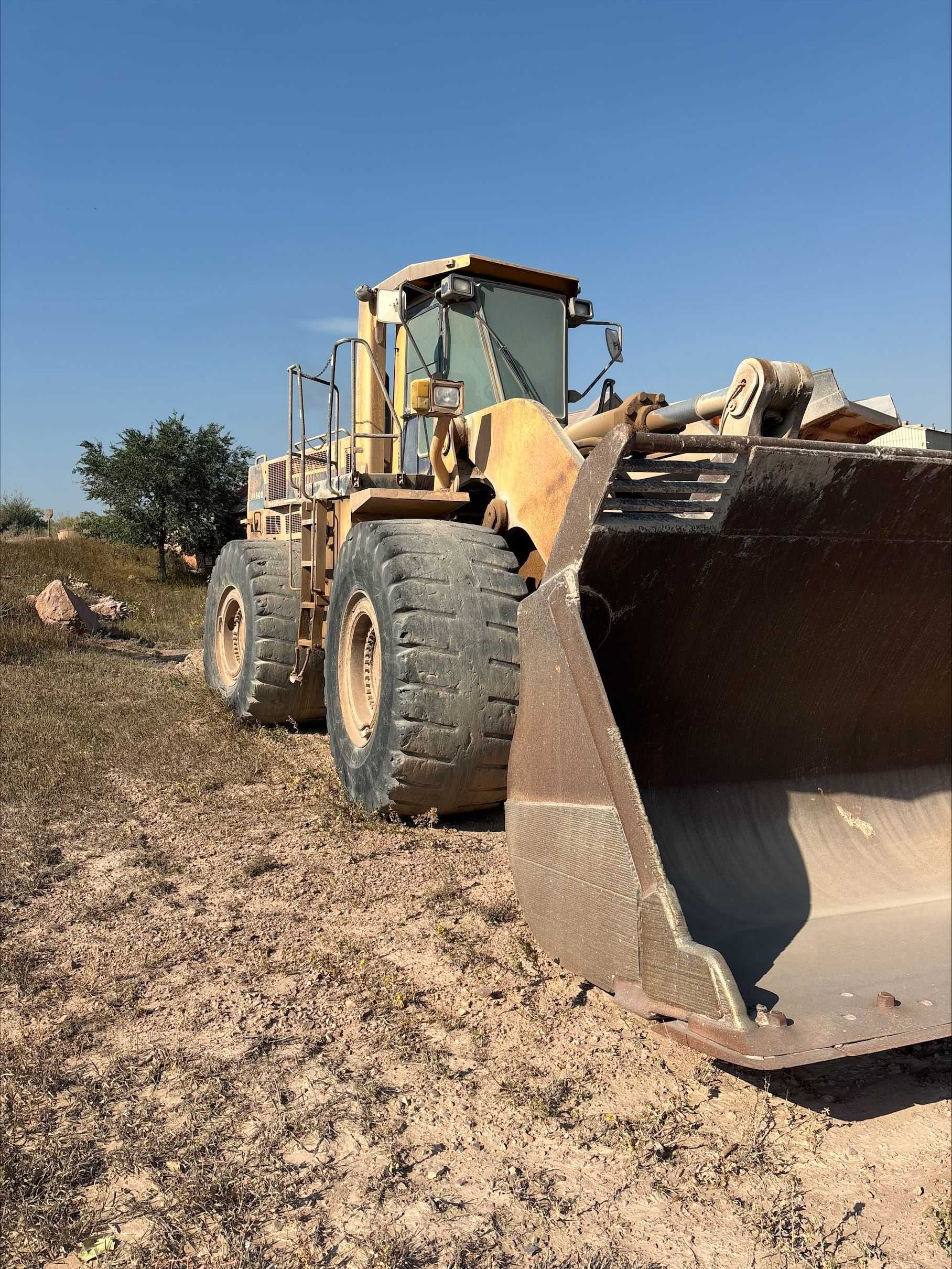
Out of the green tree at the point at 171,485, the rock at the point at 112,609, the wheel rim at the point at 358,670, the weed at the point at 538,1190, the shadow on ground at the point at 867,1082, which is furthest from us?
the green tree at the point at 171,485

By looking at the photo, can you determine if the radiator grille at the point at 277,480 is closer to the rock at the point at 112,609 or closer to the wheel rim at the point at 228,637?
the wheel rim at the point at 228,637

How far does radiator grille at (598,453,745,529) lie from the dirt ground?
5.33 feet

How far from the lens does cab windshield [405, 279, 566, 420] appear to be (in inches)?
227

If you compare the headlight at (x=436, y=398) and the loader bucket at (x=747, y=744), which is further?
the headlight at (x=436, y=398)

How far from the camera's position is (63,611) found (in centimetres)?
1290

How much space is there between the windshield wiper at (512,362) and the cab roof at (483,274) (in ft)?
0.84

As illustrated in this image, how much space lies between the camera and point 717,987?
2355mm

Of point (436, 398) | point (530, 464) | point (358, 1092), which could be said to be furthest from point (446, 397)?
point (358, 1092)

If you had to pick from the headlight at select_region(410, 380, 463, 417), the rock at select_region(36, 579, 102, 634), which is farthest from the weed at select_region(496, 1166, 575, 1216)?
the rock at select_region(36, 579, 102, 634)

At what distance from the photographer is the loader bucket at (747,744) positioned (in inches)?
104

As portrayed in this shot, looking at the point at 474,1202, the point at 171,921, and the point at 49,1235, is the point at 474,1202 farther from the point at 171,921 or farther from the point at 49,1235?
the point at 171,921

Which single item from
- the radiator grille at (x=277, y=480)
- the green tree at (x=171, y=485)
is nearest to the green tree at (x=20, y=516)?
the green tree at (x=171, y=485)

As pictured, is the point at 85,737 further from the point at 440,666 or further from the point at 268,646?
the point at 440,666

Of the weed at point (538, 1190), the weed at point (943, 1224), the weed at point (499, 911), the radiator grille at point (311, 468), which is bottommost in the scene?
the weed at point (943, 1224)
